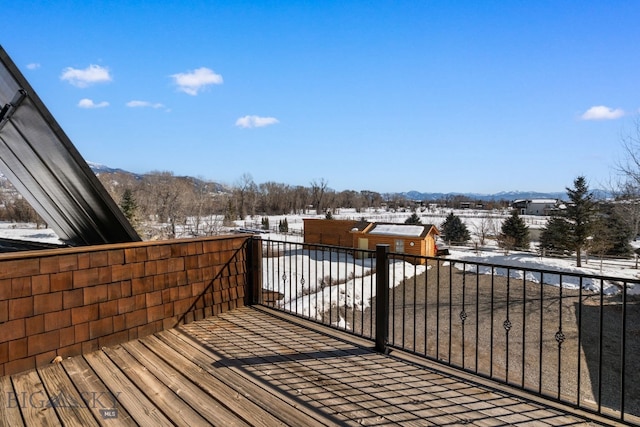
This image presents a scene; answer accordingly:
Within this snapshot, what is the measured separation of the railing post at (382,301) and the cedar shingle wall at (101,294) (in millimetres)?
1929

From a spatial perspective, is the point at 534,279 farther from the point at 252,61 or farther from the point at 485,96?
the point at 252,61

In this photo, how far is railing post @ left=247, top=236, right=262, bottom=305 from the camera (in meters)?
4.25

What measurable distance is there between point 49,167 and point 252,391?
9.02ft

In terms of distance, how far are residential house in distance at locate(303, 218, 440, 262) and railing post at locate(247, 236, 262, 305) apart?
14024 millimetres

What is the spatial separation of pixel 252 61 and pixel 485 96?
26.7 feet

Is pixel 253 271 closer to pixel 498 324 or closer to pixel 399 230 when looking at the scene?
pixel 498 324

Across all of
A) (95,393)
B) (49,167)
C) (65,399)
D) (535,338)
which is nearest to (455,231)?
(535,338)

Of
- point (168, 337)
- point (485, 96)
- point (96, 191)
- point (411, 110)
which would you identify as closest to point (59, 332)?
point (168, 337)

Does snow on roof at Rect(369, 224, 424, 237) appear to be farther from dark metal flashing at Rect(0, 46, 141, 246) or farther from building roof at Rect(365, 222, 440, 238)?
dark metal flashing at Rect(0, 46, 141, 246)

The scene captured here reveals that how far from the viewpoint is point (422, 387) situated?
2.31 meters

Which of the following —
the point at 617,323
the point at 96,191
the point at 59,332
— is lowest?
the point at 617,323

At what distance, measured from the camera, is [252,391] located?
2203 millimetres

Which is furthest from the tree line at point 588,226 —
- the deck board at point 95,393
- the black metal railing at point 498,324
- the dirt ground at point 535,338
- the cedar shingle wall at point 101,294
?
the deck board at point 95,393

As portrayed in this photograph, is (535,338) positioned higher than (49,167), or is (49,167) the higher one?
(49,167)
